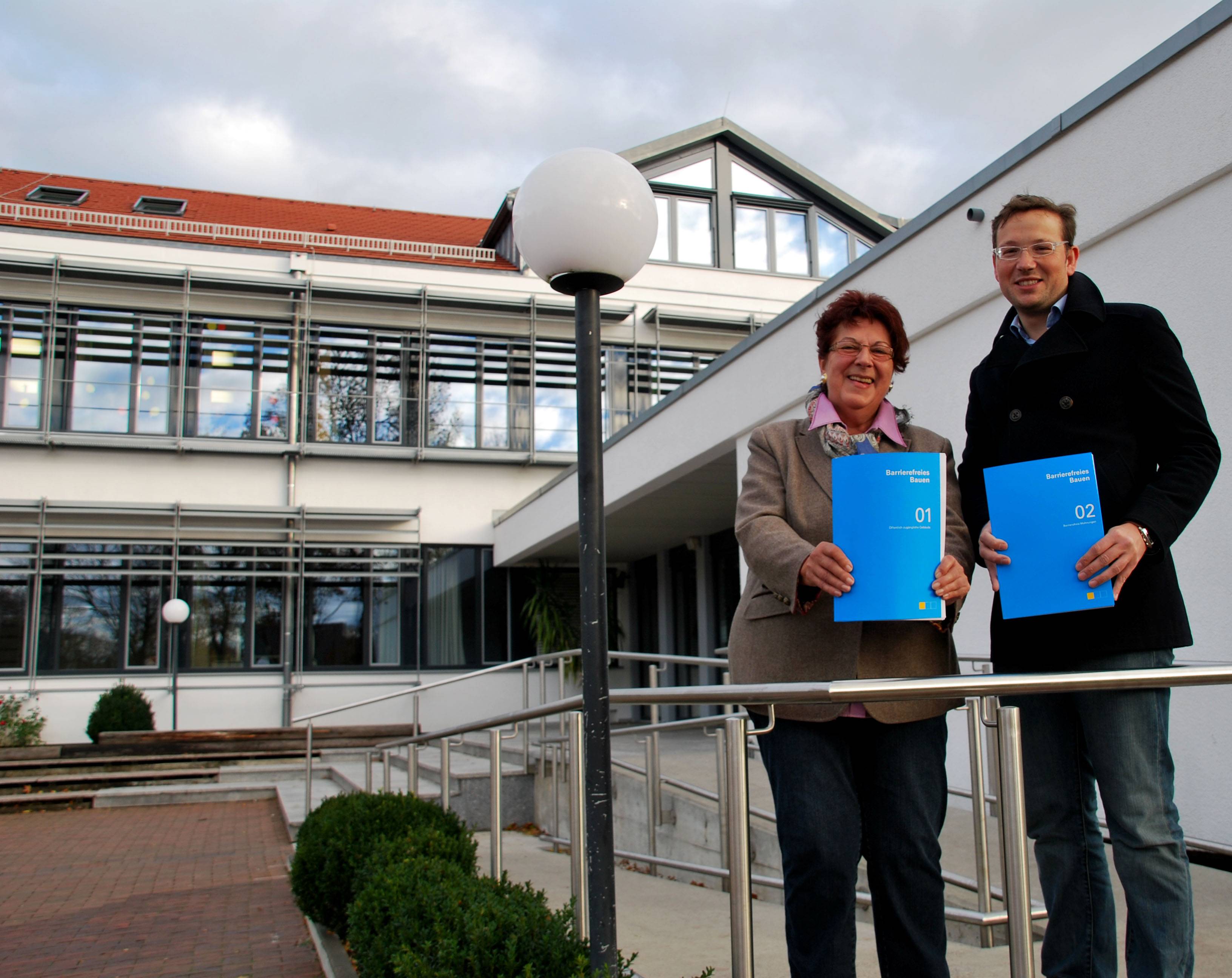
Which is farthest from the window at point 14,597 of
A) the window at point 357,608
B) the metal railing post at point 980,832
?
the metal railing post at point 980,832

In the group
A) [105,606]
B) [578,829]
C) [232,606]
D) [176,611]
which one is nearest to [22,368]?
A: [105,606]

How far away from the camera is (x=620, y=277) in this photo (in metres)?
2.90

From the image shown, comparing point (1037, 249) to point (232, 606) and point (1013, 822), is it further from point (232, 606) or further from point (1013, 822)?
point (232, 606)

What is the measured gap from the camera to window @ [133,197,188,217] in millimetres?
19609

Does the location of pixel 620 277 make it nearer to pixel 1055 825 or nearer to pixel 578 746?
pixel 578 746

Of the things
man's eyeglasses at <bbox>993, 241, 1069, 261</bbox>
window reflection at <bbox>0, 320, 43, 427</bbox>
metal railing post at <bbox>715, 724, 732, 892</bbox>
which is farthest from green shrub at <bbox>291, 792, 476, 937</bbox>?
window reflection at <bbox>0, 320, 43, 427</bbox>

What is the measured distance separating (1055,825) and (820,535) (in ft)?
2.36

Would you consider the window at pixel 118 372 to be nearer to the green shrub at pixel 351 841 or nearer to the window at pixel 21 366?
the window at pixel 21 366

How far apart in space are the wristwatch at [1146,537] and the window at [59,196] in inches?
814

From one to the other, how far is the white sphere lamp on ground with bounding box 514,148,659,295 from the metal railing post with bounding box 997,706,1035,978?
4.86 ft

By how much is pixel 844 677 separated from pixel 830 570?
27 centimetres

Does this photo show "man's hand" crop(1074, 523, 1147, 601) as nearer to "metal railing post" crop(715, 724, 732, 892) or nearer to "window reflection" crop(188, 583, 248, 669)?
"metal railing post" crop(715, 724, 732, 892)

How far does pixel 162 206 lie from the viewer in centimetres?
1986

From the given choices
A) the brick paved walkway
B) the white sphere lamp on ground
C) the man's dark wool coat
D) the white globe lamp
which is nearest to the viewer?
the man's dark wool coat
